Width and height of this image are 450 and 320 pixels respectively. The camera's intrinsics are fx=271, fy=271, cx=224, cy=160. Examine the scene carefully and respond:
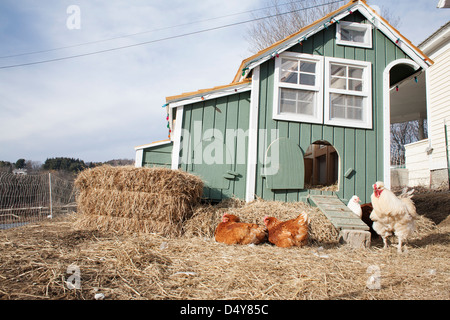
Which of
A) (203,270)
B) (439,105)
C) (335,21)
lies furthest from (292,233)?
(439,105)

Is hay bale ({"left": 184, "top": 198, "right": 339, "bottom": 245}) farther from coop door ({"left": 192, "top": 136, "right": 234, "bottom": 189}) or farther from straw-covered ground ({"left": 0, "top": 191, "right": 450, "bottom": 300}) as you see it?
coop door ({"left": 192, "top": 136, "right": 234, "bottom": 189})

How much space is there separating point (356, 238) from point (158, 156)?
4463 mm

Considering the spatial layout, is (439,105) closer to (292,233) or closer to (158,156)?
(292,233)

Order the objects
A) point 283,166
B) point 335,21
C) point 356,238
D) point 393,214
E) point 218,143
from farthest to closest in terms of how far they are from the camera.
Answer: point 335,21 → point 218,143 → point 283,166 → point 356,238 → point 393,214

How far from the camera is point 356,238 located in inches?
174

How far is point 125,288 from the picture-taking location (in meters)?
2.29

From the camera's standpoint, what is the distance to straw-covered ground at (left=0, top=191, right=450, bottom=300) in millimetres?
2258

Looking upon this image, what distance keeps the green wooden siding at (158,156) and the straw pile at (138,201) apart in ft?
4.85

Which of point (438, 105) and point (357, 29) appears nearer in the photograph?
point (357, 29)
